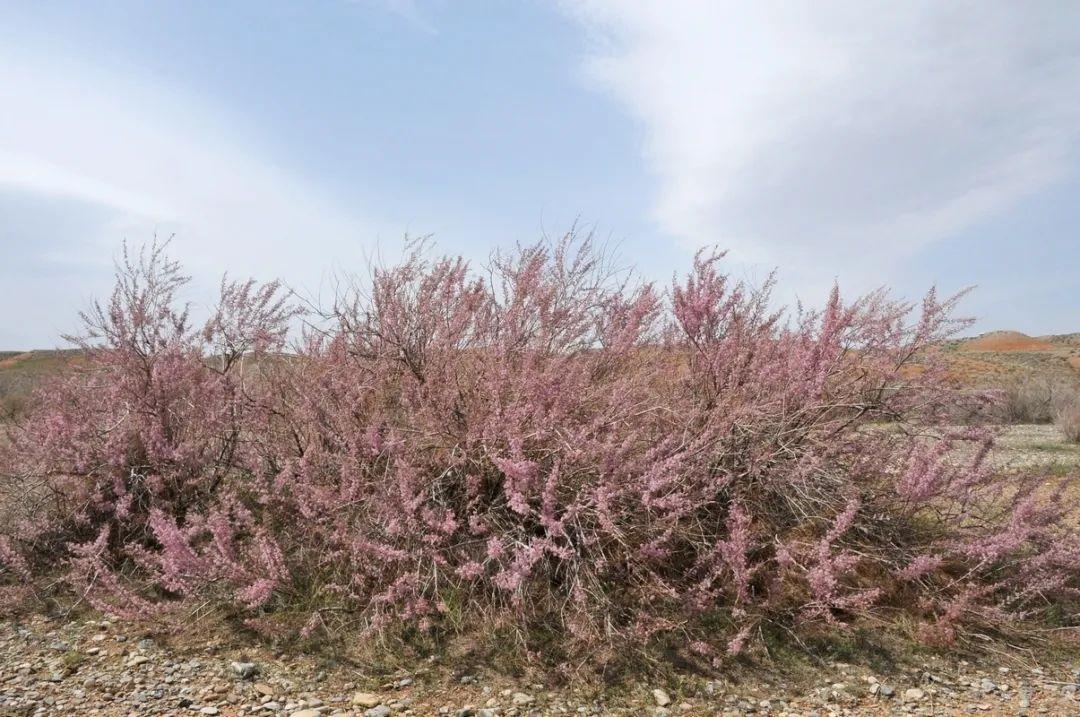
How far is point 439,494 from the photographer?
425cm

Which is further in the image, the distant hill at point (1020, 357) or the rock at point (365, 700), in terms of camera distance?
the distant hill at point (1020, 357)

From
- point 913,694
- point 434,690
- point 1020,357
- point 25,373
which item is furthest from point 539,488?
point 1020,357

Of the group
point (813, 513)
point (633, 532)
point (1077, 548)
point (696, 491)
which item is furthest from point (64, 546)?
point (1077, 548)

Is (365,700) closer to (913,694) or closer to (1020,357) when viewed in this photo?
(913,694)

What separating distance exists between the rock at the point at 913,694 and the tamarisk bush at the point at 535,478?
0.42 m

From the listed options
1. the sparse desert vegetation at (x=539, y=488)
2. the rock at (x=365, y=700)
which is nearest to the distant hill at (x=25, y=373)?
the sparse desert vegetation at (x=539, y=488)

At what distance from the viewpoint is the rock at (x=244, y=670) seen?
3.56 m

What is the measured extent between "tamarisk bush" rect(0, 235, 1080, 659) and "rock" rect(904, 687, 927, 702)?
16.7 inches

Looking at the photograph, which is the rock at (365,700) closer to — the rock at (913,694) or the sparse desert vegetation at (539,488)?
the sparse desert vegetation at (539,488)

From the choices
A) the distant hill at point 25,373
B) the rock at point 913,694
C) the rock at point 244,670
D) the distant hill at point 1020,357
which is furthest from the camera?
the distant hill at point 1020,357

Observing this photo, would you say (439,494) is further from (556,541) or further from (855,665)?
(855,665)

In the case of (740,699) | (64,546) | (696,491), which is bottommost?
(740,699)

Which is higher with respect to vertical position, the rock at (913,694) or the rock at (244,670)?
the rock at (244,670)

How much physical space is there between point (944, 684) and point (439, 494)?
2.87m
